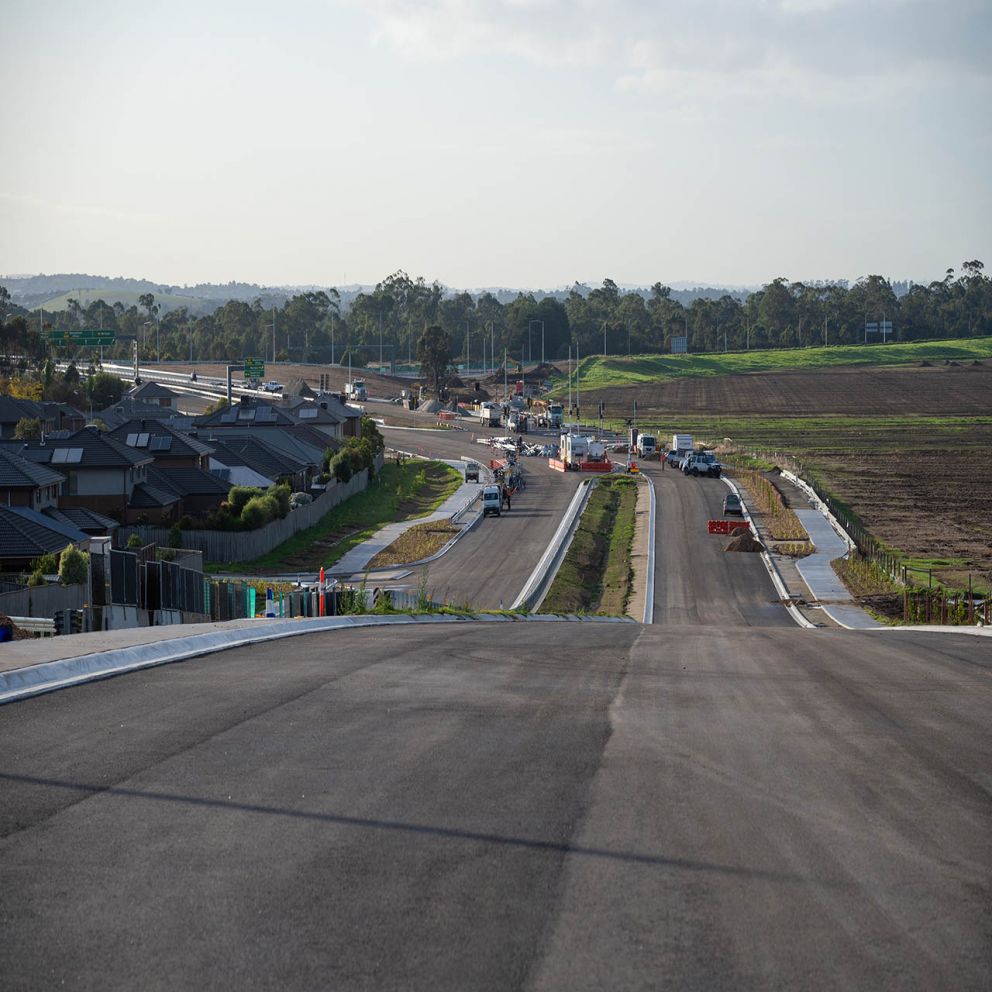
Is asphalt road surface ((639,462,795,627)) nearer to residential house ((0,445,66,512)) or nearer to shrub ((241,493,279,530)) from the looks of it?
shrub ((241,493,279,530))

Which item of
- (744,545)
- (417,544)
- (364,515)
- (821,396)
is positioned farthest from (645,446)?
(821,396)

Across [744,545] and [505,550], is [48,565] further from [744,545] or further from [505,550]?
[744,545]

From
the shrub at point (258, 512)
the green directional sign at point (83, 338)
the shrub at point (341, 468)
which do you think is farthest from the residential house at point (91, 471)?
the green directional sign at point (83, 338)

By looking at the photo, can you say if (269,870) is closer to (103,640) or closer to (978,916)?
(978,916)

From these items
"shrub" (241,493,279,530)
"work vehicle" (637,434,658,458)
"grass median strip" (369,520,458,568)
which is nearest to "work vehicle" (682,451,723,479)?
"work vehicle" (637,434,658,458)

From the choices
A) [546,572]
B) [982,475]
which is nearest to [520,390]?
[982,475]
